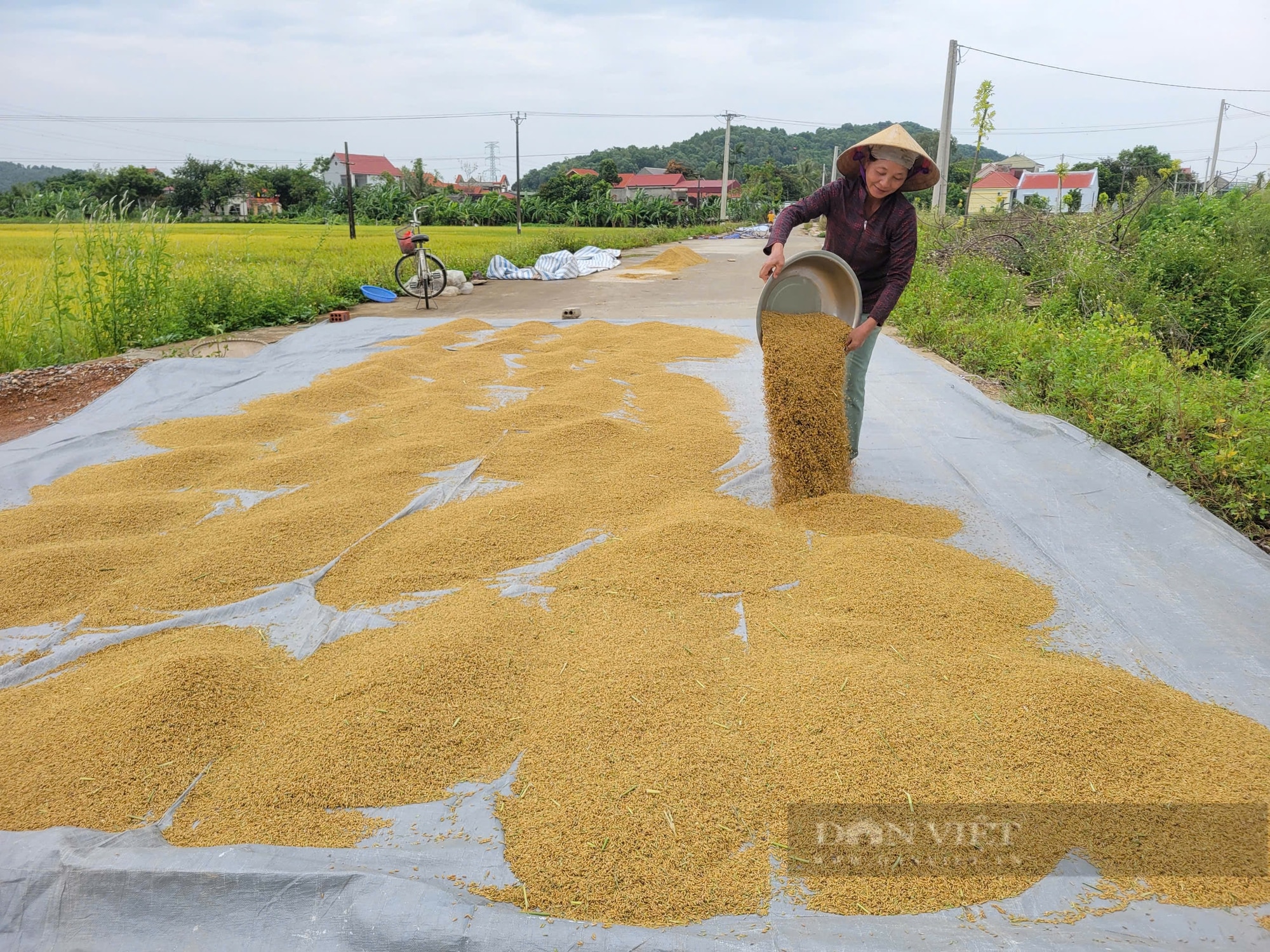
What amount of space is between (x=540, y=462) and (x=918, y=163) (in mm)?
2014

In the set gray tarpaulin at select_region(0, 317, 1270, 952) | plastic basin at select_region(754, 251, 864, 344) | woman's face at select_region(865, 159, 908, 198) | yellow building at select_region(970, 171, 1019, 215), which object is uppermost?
yellow building at select_region(970, 171, 1019, 215)

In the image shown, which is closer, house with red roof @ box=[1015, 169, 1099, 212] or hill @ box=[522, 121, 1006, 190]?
house with red roof @ box=[1015, 169, 1099, 212]

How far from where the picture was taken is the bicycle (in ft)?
28.8

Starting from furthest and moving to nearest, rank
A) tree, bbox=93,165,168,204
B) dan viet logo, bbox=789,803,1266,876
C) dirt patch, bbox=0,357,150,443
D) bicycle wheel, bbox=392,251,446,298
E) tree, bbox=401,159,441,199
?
tree, bbox=401,159,441,199
tree, bbox=93,165,168,204
bicycle wheel, bbox=392,251,446,298
dirt patch, bbox=0,357,150,443
dan viet logo, bbox=789,803,1266,876

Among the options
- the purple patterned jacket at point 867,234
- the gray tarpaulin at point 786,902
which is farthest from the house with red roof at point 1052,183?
the purple patterned jacket at point 867,234

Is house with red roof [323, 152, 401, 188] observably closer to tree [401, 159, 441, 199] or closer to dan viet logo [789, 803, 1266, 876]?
tree [401, 159, 441, 199]

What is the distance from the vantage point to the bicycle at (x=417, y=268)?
8773 millimetres

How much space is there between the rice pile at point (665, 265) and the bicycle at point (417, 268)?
378 cm

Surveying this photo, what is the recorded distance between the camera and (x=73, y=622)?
2.27m

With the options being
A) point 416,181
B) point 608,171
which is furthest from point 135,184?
point 608,171

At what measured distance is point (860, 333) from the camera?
10.4 ft

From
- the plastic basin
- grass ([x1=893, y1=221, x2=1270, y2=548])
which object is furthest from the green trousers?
grass ([x1=893, y1=221, x2=1270, y2=548])

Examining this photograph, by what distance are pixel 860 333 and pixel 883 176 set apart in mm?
604

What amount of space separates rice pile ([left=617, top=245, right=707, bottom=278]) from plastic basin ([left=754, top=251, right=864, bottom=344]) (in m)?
9.41
